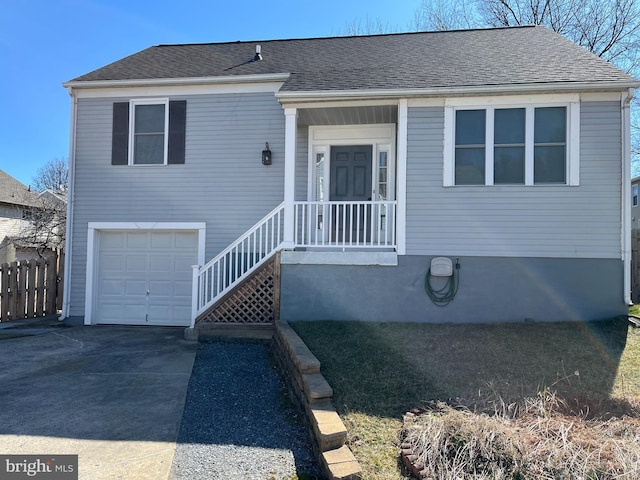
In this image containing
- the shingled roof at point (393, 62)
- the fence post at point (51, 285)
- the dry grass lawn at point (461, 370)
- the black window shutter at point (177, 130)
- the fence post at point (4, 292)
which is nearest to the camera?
the dry grass lawn at point (461, 370)

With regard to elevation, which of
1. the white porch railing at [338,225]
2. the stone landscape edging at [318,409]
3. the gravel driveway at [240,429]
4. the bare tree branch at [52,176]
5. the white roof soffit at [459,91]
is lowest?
the gravel driveway at [240,429]

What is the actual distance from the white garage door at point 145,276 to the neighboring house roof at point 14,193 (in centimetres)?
1382

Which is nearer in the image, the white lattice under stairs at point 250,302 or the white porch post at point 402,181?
the white porch post at point 402,181

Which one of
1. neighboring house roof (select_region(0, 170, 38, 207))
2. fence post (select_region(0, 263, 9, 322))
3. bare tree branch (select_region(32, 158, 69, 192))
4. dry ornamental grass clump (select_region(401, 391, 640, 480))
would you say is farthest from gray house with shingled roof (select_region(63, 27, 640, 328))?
bare tree branch (select_region(32, 158, 69, 192))

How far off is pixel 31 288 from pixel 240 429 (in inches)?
319

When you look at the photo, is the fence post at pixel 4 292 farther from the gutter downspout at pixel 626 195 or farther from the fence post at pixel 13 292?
the gutter downspout at pixel 626 195

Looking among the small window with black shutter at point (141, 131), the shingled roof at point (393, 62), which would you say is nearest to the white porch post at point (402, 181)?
the shingled roof at point (393, 62)

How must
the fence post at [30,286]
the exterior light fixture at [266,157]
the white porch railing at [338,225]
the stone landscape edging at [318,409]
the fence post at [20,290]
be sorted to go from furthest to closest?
the fence post at [30,286] → the fence post at [20,290] → the exterior light fixture at [266,157] → the white porch railing at [338,225] → the stone landscape edging at [318,409]

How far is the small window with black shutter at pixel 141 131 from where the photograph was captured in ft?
27.1

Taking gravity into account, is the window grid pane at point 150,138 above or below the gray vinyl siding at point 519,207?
above

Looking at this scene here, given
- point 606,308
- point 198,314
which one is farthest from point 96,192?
point 606,308

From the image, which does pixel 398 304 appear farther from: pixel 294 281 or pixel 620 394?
pixel 620 394

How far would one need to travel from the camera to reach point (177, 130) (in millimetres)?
→ 8180

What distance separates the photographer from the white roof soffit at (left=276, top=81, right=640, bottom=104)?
600cm
